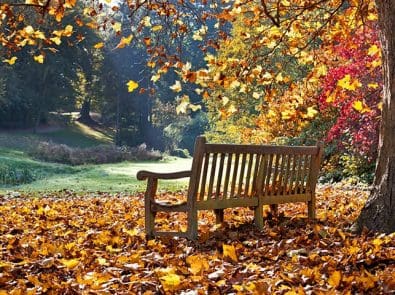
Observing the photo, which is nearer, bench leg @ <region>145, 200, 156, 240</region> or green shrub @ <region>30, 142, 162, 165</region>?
bench leg @ <region>145, 200, 156, 240</region>

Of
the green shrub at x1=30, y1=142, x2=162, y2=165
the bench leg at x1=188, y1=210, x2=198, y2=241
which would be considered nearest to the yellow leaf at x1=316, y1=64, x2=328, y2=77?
the bench leg at x1=188, y1=210, x2=198, y2=241

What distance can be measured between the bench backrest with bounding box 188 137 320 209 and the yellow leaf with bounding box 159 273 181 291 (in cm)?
199

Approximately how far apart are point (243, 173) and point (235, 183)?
32 cm

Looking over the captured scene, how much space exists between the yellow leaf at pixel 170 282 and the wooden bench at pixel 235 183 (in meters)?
2.00

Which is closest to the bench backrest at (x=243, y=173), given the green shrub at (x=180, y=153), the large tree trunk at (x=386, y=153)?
the large tree trunk at (x=386, y=153)

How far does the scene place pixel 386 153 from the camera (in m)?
5.61

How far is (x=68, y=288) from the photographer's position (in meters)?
3.86

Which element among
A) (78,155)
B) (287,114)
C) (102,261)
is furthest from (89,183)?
(102,261)

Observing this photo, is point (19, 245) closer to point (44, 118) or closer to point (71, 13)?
point (71, 13)

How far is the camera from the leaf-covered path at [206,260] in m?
3.75

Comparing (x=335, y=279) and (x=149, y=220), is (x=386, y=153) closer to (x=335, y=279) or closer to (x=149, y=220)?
(x=335, y=279)

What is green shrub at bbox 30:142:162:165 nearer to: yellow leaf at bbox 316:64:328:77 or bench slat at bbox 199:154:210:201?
yellow leaf at bbox 316:64:328:77

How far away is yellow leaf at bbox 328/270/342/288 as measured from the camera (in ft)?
11.8

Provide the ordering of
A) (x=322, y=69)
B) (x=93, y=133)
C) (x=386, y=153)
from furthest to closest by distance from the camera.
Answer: (x=93, y=133), (x=322, y=69), (x=386, y=153)
